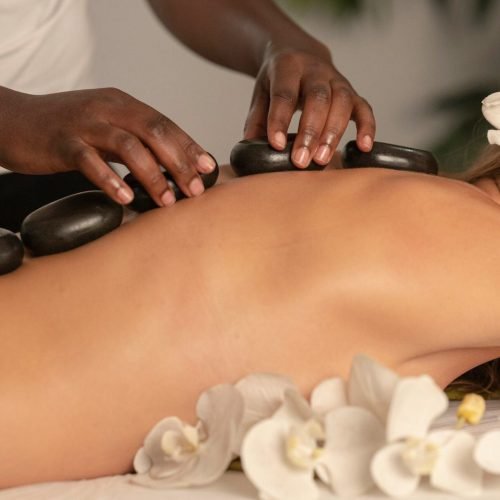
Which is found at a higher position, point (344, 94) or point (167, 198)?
point (344, 94)

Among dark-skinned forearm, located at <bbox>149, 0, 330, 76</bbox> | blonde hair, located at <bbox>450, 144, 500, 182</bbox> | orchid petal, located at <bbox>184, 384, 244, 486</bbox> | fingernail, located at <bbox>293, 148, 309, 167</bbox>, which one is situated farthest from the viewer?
dark-skinned forearm, located at <bbox>149, 0, 330, 76</bbox>

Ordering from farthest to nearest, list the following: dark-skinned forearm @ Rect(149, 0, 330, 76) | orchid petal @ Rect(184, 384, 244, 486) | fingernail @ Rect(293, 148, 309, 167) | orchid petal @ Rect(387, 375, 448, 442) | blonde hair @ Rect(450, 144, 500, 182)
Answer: dark-skinned forearm @ Rect(149, 0, 330, 76) < blonde hair @ Rect(450, 144, 500, 182) < fingernail @ Rect(293, 148, 309, 167) < orchid petal @ Rect(184, 384, 244, 486) < orchid petal @ Rect(387, 375, 448, 442)

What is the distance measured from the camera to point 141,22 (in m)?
2.97

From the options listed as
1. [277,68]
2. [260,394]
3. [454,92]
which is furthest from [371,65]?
[260,394]

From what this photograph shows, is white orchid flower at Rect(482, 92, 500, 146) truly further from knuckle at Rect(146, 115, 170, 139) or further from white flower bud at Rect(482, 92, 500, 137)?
knuckle at Rect(146, 115, 170, 139)

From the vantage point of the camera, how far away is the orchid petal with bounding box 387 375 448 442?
29.9 inches

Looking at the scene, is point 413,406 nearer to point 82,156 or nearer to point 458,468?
Answer: point 458,468

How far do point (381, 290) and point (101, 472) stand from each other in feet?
1.10

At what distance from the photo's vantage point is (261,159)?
116 centimetres

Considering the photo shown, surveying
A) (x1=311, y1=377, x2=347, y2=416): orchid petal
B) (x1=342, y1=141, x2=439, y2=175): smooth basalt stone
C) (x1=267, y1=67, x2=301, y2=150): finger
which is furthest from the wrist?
(x1=311, y1=377, x2=347, y2=416): orchid petal

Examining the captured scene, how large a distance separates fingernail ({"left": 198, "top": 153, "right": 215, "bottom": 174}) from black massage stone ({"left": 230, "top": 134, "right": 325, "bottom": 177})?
0.09 meters

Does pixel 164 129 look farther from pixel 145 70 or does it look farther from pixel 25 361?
pixel 145 70

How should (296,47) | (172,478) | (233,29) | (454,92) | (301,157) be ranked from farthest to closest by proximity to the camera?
(454,92), (233,29), (296,47), (301,157), (172,478)

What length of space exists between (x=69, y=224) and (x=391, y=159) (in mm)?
411
